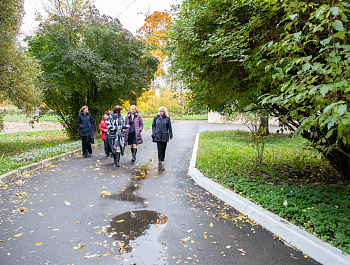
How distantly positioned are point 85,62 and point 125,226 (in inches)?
409

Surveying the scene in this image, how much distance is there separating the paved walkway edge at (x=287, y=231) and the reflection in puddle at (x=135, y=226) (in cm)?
144

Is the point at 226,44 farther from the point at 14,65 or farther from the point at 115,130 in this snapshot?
the point at 14,65

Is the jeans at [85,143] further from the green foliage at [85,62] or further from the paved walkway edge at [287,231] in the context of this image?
the paved walkway edge at [287,231]

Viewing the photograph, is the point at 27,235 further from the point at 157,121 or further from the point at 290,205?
the point at 157,121

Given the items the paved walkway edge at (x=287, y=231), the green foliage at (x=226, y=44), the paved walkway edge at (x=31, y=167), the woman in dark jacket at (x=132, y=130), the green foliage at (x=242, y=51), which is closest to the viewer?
the paved walkway edge at (x=287, y=231)

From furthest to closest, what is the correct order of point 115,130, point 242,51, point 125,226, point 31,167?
1. point 115,130
2. point 31,167
3. point 242,51
4. point 125,226

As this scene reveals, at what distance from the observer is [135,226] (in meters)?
4.02

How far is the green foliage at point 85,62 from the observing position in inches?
494

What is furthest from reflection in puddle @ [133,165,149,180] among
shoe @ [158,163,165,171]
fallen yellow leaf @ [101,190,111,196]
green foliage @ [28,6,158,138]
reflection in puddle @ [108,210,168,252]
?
green foliage @ [28,6,158,138]

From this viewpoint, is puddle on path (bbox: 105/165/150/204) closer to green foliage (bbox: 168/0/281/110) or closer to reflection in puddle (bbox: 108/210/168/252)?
reflection in puddle (bbox: 108/210/168/252)

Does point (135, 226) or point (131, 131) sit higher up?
point (131, 131)

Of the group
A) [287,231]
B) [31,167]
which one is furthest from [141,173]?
[287,231]

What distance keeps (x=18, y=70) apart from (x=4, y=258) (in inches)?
309

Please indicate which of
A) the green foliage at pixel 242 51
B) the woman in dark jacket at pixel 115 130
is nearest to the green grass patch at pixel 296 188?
the green foliage at pixel 242 51
